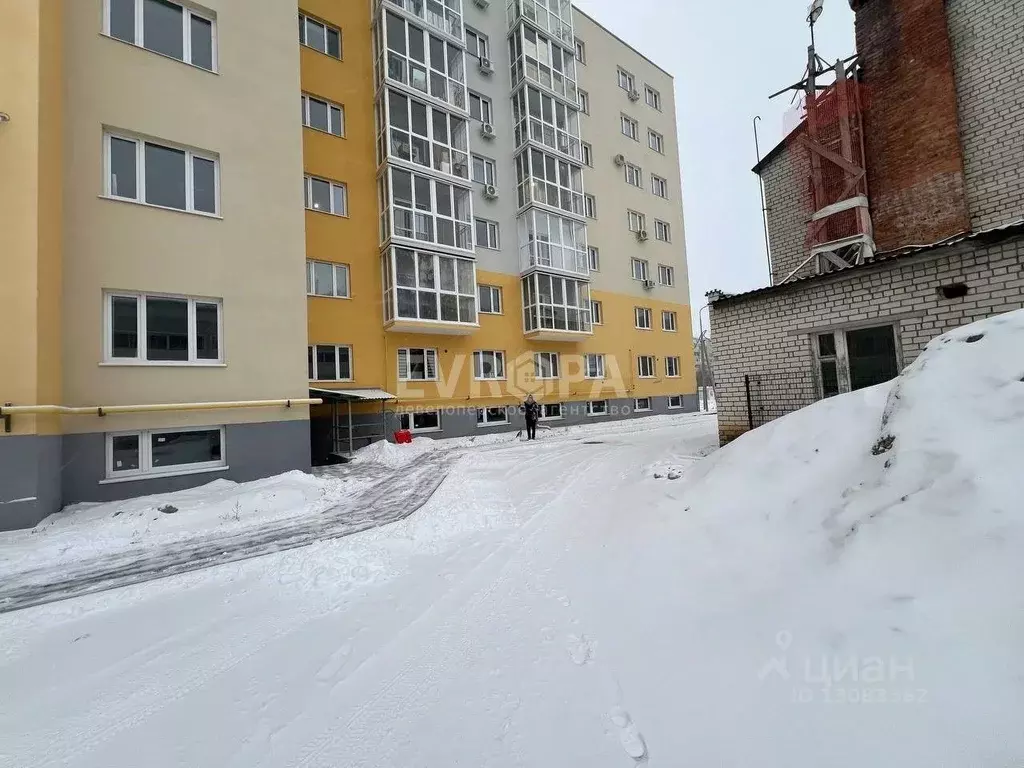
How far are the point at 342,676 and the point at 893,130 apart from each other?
1449cm

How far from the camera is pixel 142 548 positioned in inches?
211

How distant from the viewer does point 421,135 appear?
16000 mm

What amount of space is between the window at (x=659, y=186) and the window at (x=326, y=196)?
1871 centimetres

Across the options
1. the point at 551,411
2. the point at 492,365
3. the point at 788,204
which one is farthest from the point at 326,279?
the point at 788,204

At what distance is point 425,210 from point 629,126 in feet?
53.5

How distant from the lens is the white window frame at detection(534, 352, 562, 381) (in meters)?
19.6

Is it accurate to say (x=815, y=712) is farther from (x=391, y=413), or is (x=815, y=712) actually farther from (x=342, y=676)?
(x=391, y=413)

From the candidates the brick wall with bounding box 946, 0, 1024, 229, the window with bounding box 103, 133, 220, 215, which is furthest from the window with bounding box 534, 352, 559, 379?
the brick wall with bounding box 946, 0, 1024, 229

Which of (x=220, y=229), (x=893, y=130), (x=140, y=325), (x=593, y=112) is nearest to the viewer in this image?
(x=140, y=325)

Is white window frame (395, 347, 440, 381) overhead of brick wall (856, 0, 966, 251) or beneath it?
beneath

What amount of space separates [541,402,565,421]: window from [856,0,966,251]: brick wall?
1274 cm

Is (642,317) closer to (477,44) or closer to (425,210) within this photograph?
(425,210)

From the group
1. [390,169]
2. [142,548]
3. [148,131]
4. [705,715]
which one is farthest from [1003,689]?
[390,169]

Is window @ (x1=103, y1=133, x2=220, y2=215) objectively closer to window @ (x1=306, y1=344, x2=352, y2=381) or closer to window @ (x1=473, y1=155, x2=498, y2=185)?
window @ (x1=306, y1=344, x2=352, y2=381)
